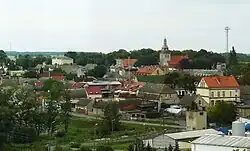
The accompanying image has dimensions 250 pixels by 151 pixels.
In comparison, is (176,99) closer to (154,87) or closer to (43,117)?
(154,87)

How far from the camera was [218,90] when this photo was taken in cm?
2730

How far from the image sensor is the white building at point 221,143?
13.1 metres

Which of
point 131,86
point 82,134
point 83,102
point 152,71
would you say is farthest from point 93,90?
point 82,134

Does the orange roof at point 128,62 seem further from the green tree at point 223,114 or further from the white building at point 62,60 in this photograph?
the green tree at point 223,114

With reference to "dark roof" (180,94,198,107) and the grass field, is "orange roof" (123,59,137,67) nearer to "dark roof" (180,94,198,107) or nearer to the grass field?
"dark roof" (180,94,198,107)

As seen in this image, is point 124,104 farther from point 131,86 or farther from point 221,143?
point 221,143

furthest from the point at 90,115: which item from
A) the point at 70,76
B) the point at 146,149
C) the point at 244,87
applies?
the point at 70,76

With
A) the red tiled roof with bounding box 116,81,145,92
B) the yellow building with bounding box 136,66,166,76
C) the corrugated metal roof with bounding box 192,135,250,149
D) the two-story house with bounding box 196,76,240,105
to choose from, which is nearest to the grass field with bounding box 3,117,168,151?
the corrugated metal roof with bounding box 192,135,250,149

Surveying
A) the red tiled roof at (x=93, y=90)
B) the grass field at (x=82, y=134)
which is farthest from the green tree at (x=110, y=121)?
the red tiled roof at (x=93, y=90)

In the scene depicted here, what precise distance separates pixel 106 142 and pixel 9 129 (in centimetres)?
340

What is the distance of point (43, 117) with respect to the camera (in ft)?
67.2

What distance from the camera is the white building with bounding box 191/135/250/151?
13127 millimetres

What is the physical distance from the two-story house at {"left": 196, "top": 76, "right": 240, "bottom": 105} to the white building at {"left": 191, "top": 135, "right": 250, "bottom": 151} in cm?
1287

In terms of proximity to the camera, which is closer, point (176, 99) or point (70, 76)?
point (176, 99)
